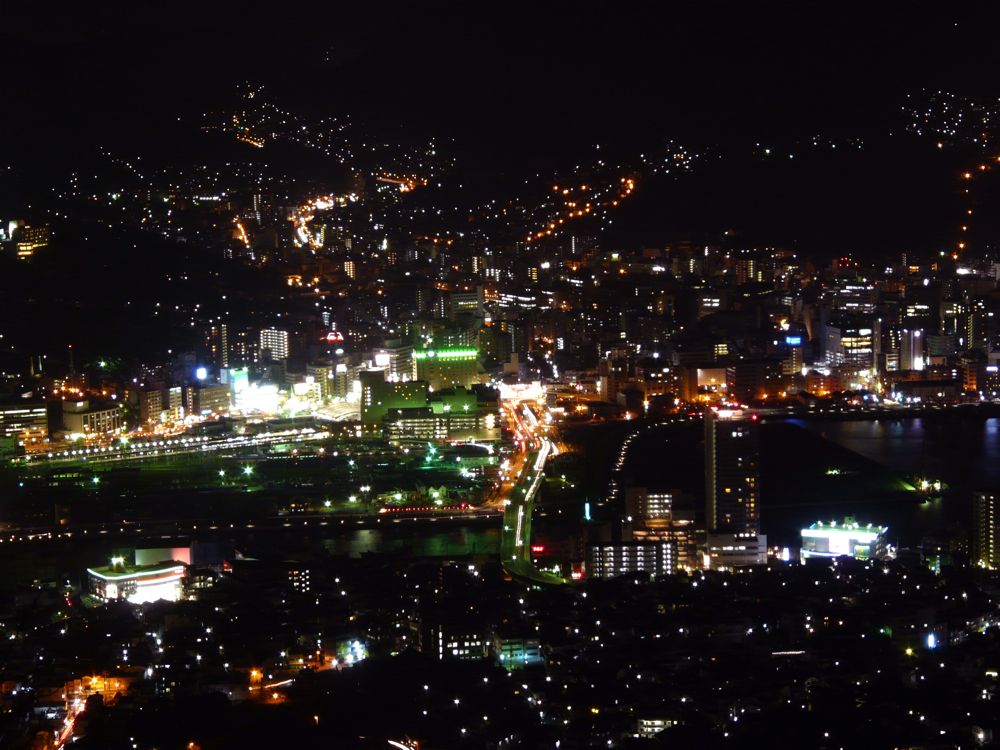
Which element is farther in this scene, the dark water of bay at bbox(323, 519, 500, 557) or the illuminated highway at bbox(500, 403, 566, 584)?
the dark water of bay at bbox(323, 519, 500, 557)


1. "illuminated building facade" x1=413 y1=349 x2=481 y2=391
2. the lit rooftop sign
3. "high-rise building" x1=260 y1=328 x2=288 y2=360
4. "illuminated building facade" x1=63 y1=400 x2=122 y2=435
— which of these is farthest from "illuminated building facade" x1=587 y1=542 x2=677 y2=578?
"high-rise building" x1=260 y1=328 x2=288 y2=360

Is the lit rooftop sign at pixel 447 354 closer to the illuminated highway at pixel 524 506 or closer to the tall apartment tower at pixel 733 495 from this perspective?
the illuminated highway at pixel 524 506

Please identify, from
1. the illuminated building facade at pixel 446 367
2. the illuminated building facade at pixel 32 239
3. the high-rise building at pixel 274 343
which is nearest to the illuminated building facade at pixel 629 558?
the illuminated building facade at pixel 32 239

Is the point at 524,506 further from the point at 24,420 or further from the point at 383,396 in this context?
the point at 24,420

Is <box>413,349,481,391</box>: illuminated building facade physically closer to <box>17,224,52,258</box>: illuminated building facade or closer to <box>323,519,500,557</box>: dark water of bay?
<box>17,224,52,258</box>: illuminated building facade

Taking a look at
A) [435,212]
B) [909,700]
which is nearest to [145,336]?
[435,212]

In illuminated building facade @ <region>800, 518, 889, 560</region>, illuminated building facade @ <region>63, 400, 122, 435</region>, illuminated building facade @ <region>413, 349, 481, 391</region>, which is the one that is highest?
illuminated building facade @ <region>413, 349, 481, 391</region>
